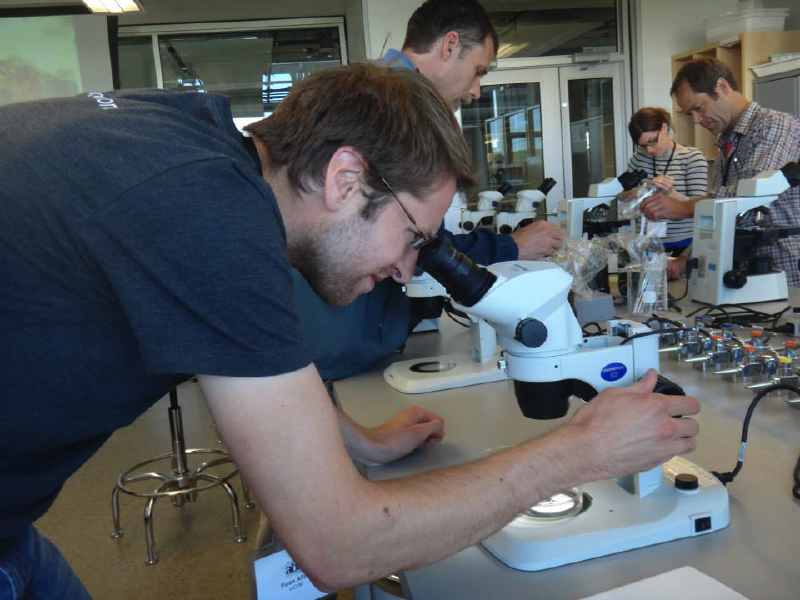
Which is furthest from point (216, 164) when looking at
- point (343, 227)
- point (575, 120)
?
point (575, 120)

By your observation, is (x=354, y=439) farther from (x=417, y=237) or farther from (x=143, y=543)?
(x=143, y=543)

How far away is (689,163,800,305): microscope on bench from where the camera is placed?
6.07ft

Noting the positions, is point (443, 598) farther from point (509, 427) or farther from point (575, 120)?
point (575, 120)

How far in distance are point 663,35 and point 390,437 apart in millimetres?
5541

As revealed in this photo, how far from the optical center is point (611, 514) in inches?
31.6

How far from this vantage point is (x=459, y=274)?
833 millimetres

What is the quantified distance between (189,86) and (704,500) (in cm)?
634

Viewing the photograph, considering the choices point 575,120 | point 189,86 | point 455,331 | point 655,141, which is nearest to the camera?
point 455,331

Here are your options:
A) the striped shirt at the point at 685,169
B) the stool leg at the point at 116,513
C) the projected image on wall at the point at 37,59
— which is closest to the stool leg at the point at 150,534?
the stool leg at the point at 116,513

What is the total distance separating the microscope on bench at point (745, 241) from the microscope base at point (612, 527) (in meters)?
1.19

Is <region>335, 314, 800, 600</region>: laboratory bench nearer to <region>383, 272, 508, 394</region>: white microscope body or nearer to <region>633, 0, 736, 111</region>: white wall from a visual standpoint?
<region>383, 272, 508, 394</region>: white microscope body

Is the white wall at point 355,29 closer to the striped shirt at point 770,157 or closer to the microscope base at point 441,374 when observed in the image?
the striped shirt at point 770,157

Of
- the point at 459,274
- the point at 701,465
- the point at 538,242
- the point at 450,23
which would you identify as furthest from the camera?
the point at 450,23

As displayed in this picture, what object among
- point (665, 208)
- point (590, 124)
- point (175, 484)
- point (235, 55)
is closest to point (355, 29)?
point (235, 55)
